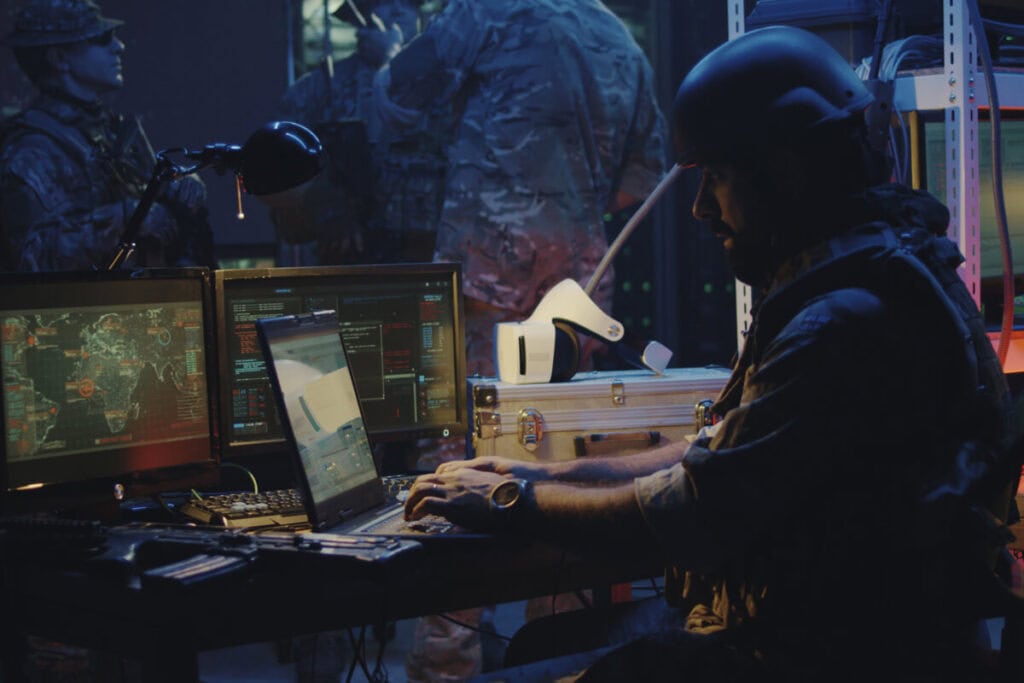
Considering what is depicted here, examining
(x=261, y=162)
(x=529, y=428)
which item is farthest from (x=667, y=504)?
(x=261, y=162)

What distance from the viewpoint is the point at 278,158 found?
7.20 feet

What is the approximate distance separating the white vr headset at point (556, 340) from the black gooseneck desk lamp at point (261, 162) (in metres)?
0.67

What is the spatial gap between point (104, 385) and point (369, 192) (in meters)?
2.77

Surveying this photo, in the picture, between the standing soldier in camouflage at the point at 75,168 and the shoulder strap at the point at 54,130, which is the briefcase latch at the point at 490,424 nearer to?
the standing soldier in camouflage at the point at 75,168

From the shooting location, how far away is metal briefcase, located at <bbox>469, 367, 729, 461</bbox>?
2574 mm

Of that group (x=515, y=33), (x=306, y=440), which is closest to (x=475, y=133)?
(x=515, y=33)

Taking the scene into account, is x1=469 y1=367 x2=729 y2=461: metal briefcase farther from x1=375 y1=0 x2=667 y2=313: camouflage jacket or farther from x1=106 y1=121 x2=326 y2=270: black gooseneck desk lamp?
x1=375 y1=0 x2=667 y2=313: camouflage jacket

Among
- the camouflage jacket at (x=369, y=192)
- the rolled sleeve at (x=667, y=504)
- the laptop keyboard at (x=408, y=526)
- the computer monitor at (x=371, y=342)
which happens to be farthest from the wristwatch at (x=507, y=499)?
the camouflage jacket at (x=369, y=192)

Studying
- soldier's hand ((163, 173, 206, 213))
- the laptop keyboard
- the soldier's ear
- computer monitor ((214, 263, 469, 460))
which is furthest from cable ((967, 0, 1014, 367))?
the soldier's ear

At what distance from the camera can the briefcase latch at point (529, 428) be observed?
2.58 metres

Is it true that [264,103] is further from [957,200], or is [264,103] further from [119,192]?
[957,200]

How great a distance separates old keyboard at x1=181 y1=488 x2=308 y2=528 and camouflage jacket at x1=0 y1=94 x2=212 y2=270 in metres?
2.19

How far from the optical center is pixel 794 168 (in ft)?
5.35

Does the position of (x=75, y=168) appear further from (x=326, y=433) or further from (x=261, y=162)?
(x=326, y=433)
